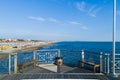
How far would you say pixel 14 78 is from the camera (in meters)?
7.40

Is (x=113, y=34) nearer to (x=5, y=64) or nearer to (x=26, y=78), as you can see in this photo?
(x=26, y=78)

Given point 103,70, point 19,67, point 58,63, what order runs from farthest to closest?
point 58,63
point 19,67
point 103,70

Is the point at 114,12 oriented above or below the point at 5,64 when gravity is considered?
above

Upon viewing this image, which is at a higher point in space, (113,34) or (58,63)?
(113,34)

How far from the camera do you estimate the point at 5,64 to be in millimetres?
10992

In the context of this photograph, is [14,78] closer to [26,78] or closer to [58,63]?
[26,78]

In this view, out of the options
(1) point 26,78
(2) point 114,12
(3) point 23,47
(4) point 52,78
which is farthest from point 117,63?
(3) point 23,47

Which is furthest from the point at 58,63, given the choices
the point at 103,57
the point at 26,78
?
the point at 26,78

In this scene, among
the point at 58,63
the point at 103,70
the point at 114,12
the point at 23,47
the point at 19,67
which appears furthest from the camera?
the point at 23,47

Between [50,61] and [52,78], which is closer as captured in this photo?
[52,78]

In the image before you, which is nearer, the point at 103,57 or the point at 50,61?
the point at 103,57

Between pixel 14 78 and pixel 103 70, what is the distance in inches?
163

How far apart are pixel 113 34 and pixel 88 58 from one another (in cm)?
387

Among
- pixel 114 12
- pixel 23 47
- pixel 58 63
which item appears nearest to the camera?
pixel 114 12
